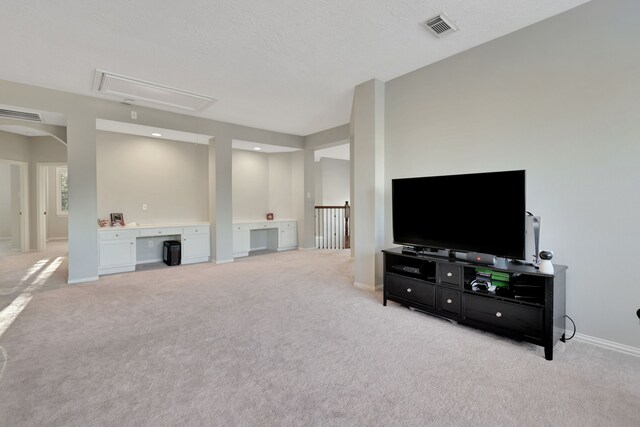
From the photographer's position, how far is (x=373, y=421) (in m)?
1.61

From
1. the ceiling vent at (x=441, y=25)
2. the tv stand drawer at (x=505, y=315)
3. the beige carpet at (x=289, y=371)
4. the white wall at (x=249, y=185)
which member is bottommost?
the beige carpet at (x=289, y=371)

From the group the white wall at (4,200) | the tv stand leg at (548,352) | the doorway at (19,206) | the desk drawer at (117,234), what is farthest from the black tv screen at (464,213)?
the white wall at (4,200)

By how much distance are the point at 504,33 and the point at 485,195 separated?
1.60 m

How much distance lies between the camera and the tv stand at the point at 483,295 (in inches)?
90.2

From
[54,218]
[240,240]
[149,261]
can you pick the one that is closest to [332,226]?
[240,240]

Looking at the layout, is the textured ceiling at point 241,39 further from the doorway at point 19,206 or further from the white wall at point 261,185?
the doorway at point 19,206

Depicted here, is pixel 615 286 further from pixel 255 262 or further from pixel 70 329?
pixel 255 262

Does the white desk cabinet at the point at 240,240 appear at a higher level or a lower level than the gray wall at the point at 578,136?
lower

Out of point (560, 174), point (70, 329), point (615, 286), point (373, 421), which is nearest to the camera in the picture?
point (373, 421)

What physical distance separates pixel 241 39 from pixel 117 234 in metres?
3.96

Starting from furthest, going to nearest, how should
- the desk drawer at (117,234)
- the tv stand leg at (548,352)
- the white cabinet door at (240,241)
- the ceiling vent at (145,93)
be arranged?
the white cabinet door at (240,241), the desk drawer at (117,234), the ceiling vent at (145,93), the tv stand leg at (548,352)

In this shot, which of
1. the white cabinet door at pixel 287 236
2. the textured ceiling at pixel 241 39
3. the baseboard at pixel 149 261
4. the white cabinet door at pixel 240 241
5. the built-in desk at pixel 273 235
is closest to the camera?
the textured ceiling at pixel 241 39

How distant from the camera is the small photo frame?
5.44 meters

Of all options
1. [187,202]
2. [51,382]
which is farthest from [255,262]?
[51,382]
